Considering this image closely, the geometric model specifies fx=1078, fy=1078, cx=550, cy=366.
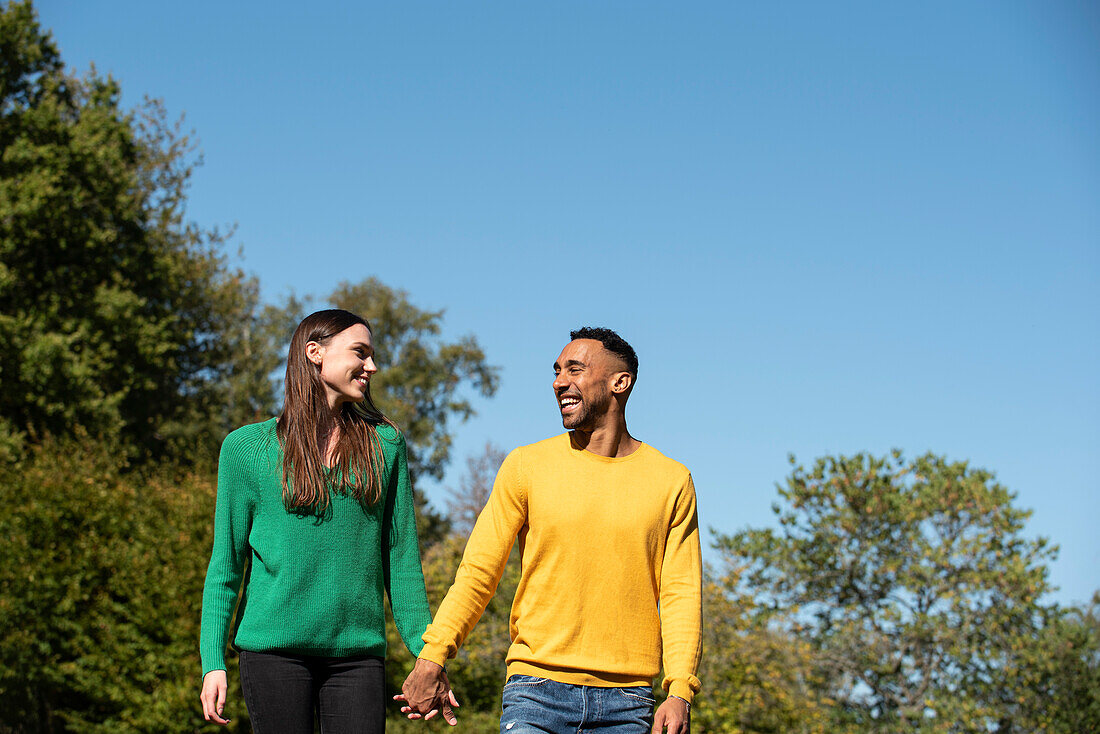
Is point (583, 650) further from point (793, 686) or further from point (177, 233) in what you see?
point (177, 233)

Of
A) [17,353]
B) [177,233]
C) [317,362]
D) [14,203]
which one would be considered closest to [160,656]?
[17,353]

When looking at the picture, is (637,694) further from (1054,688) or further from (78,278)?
(78,278)

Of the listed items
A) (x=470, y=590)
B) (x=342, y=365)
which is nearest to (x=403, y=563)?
(x=470, y=590)

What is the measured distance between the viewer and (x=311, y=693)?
3629 millimetres

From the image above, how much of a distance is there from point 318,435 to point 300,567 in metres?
0.52

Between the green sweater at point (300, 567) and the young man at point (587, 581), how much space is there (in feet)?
0.84

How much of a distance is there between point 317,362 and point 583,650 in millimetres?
1467

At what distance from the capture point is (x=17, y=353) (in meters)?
21.2

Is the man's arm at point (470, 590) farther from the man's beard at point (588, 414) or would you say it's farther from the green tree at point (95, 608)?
the green tree at point (95, 608)

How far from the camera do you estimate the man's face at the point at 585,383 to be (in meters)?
4.01

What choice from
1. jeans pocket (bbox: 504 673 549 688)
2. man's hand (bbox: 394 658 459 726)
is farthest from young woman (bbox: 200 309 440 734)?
jeans pocket (bbox: 504 673 549 688)

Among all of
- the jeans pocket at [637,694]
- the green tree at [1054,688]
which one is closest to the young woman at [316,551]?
the jeans pocket at [637,694]

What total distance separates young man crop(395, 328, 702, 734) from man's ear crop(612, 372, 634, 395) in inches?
0.8

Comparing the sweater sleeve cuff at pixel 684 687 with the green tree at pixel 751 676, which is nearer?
the sweater sleeve cuff at pixel 684 687
